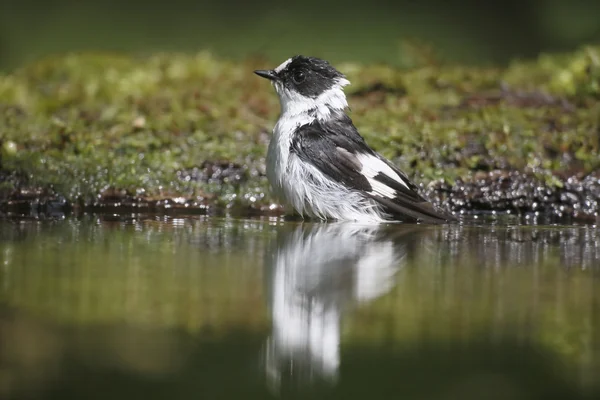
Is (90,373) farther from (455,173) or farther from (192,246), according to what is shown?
(455,173)

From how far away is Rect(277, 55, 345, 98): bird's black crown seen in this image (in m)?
4.61

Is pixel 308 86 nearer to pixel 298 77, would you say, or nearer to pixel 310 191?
pixel 298 77

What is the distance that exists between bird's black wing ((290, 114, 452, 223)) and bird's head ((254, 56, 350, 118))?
34 centimetres

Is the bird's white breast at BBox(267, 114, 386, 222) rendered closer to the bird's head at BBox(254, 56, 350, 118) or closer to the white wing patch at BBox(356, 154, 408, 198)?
the white wing patch at BBox(356, 154, 408, 198)

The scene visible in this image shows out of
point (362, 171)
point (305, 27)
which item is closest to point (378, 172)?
point (362, 171)

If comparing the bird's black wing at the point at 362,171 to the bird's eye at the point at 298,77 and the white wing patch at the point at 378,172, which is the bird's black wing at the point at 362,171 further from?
the bird's eye at the point at 298,77

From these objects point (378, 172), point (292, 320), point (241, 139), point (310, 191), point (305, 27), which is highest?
point (305, 27)

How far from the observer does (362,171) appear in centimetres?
413

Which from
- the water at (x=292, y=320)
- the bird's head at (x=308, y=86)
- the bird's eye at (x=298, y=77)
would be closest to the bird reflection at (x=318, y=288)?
the water at (x=292, y=320)

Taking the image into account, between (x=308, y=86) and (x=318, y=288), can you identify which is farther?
(x=308, y=86)

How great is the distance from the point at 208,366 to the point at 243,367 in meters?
0.07

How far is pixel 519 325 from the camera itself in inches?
73.5

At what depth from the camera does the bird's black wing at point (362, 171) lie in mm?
4059

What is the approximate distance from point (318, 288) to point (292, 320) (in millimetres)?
328
